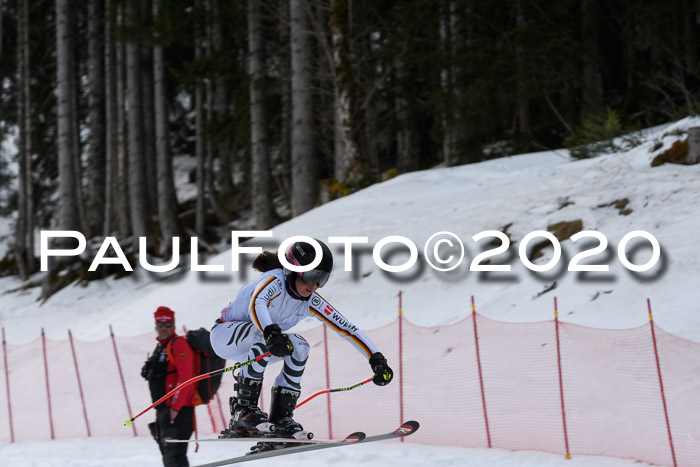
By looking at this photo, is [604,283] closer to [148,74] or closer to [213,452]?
[213,452]

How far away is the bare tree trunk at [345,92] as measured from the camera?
17.1 metres

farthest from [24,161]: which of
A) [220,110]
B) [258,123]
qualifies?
[258,123]

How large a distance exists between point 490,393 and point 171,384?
3.52 metres

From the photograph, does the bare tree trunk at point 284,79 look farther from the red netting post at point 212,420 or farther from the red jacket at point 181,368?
the red jacket at point 181,368

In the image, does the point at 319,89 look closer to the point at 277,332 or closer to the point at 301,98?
the point at 301,98

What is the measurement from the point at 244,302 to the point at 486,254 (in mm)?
7320

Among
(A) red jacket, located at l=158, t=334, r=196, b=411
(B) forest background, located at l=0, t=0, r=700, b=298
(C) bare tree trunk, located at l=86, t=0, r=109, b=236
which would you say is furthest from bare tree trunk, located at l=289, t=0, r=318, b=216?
(A) red jacket, located at l=158, t=334, r=196, b=411

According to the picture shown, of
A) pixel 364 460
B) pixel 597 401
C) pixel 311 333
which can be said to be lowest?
pixel 364 460

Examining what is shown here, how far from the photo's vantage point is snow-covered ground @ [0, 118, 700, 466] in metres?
8.84

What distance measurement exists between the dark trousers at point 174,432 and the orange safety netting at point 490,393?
2.21 m

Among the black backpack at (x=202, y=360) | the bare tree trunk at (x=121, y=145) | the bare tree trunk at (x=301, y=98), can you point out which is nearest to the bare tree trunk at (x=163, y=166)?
the bare tree trunk at (x=121, y=145)

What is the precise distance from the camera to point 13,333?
19250mm

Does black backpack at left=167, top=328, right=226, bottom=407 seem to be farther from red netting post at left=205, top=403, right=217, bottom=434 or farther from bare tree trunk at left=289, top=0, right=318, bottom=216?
bare tree trunk at left=289, top=0, right=318, bottom=216

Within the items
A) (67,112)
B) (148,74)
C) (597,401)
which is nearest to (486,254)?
(597,401)
